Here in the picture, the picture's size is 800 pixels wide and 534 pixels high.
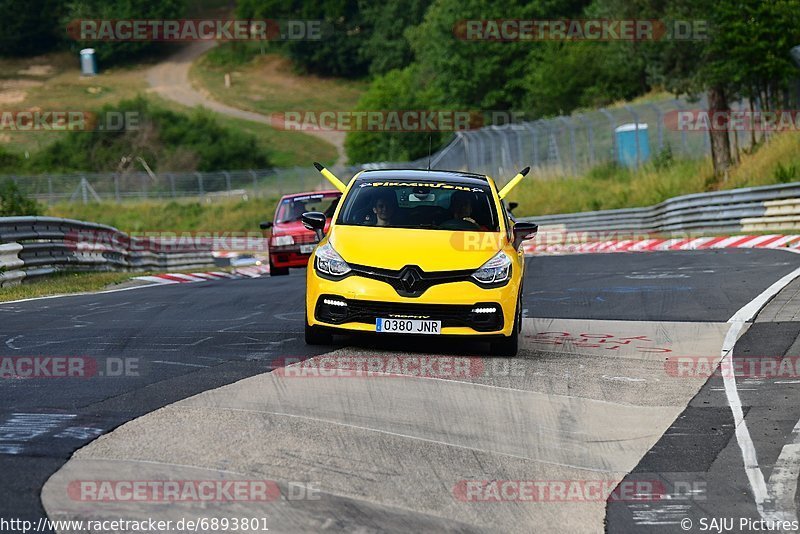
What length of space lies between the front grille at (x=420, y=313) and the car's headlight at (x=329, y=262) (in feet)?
0.74

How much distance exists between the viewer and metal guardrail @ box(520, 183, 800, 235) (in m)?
26.5

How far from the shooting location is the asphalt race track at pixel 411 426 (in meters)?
5.97

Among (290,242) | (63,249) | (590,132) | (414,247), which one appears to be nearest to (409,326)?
(414,247)

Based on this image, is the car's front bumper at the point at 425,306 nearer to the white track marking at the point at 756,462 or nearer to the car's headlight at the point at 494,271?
the car's headlight at the point at 494,271

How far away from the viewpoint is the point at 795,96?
113 ft

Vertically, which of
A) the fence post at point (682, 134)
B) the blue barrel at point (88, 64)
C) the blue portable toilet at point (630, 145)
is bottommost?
the blue barrel at point (88, 64)

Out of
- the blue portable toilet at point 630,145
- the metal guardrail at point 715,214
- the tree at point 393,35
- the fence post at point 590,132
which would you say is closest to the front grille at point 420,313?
the metal guardrail at point 715,214

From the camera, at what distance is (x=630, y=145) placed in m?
42.3

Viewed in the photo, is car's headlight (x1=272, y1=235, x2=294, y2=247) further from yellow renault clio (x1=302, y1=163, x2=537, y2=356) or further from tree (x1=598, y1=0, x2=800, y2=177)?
tree (x1=598, y1=0, x2=800, y2=177)

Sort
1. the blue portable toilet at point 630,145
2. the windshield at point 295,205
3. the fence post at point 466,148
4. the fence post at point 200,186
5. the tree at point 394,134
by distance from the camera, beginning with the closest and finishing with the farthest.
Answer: the windshield at point 295,205 → the blue portable toilet at point 630,145 → the fence post at point 466,148 → the fence post at point 200,186 → the tree at point 394,134

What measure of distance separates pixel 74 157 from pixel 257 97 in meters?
26.7

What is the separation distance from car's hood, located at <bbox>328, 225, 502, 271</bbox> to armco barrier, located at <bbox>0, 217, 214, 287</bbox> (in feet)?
29.5

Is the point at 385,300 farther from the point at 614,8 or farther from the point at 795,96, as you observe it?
the point at 614,8

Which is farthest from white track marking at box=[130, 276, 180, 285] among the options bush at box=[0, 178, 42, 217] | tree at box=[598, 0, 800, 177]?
tree at box=[598, 0, 800, 177]
